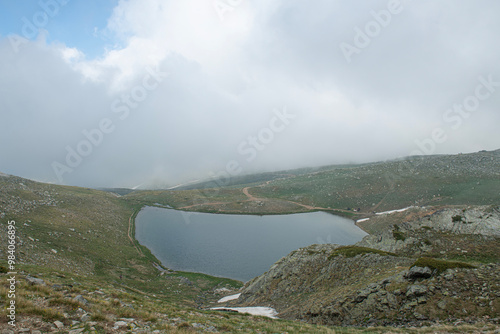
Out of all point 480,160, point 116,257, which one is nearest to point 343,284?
point 116,257

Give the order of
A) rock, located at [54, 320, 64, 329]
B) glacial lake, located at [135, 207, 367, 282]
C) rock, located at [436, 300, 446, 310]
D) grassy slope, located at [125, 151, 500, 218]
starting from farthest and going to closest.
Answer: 1. grassy slope, located at [125, 151, 500, 218]
2. glacial lake, located at [135, 207, 367, 282]
3. rock, located at [436, 300, 446, 310]
4. rock, located at [54, 320, 64, 329]

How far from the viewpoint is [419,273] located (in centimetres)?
1989

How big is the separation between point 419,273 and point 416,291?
188 cm

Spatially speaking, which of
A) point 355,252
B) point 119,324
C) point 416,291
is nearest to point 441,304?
point 416,291

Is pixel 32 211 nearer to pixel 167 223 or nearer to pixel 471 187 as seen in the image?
pixel 167 223

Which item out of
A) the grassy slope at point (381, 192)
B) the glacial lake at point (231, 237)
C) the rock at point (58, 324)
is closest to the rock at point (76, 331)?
the rock at point (58, 324)

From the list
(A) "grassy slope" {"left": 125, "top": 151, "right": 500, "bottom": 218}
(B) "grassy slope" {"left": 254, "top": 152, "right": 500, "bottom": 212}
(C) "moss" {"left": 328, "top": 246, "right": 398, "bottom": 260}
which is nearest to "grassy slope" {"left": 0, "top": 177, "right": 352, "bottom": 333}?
(C) "moss" {"left": 328, "top": 246, "right": 398, "bottom": 260}

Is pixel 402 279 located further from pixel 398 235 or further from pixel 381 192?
pixel 381 192

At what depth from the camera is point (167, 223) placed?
9500 centimetres

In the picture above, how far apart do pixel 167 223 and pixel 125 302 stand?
81.1 meters

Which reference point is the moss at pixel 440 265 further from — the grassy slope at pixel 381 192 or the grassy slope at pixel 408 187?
the grassy slope at pixel 408 187

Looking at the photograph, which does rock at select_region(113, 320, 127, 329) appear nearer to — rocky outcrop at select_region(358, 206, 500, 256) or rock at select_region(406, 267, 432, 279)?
rock at select_region(406, 267, 432, 279)

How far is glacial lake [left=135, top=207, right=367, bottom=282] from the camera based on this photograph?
60812 millimetres

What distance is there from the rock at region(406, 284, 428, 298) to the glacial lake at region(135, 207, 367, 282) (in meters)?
39.7
